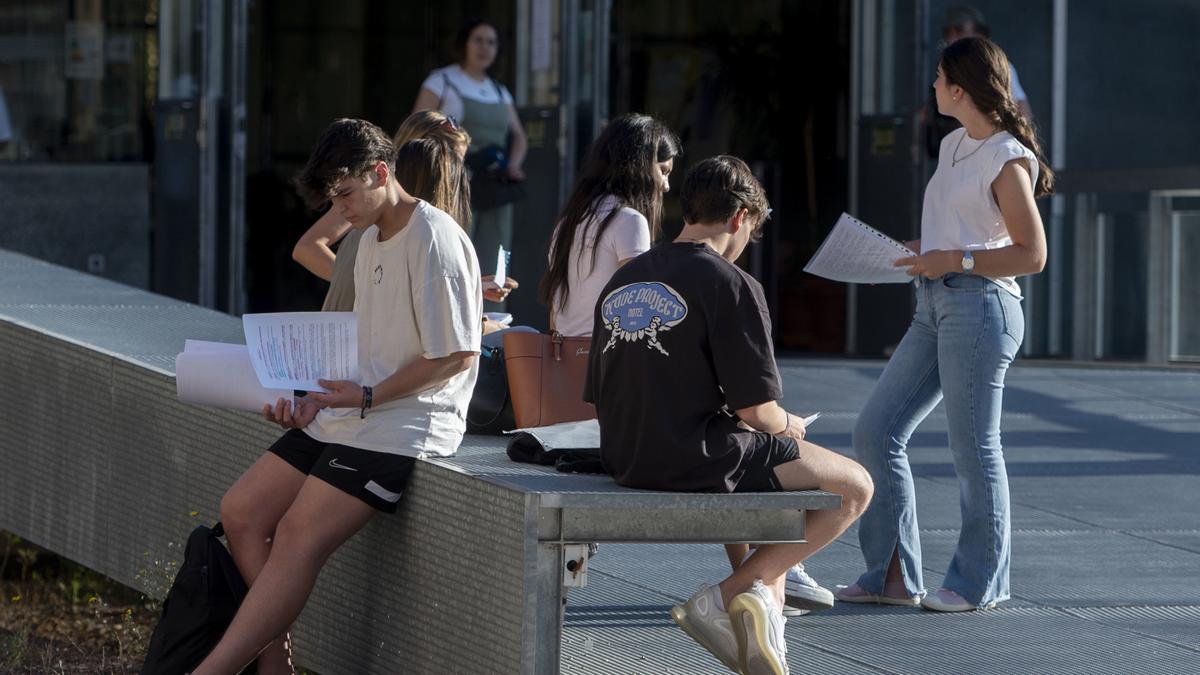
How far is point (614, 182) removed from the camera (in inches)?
206

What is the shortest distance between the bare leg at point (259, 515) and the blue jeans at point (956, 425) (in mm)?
1732

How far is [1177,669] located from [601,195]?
204cm

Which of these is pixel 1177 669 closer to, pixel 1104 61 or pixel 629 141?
pixel 629 141

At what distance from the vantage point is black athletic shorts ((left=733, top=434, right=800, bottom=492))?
4090 millimetres

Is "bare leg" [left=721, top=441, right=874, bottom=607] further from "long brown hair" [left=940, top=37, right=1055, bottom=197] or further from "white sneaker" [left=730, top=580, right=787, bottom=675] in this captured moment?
"long brown hair" [left=940, top=37, right=1055, bottom=197]

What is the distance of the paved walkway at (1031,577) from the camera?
15.5ft

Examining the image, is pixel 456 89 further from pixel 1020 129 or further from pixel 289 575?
pixel 289 575

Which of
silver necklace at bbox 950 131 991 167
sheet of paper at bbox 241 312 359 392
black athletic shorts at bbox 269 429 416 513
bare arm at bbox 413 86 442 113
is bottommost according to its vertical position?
black athletic shorts at bbox 269 429 416 513

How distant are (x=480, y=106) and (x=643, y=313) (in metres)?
5.39

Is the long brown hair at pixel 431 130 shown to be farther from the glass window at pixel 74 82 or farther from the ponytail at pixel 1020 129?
the glass window at pixel 74 82

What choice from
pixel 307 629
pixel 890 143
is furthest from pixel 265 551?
pixel 890 143

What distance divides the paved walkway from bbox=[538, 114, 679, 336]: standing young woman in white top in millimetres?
904

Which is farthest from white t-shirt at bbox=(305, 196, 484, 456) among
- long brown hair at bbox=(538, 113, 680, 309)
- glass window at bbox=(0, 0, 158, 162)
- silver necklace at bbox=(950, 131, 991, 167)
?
glass window at bbox=(0, 0, 158, 162)

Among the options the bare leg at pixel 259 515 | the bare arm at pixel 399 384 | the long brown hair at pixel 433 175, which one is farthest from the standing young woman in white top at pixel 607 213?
the bare leg at pixel 259 515
